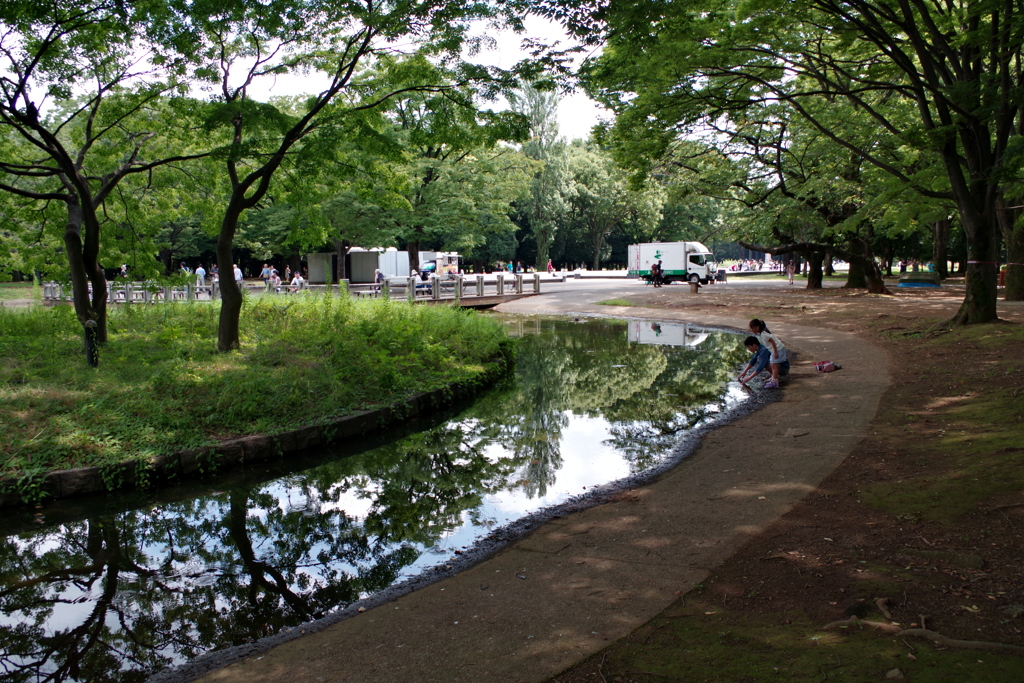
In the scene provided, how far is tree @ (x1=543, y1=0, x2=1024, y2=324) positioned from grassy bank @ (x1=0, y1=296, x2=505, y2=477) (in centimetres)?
610

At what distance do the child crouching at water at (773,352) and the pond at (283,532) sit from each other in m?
1.08

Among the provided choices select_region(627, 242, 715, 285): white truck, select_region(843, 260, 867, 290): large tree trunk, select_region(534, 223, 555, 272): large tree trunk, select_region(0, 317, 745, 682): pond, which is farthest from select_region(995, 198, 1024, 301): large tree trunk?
select_region(534, 223, 555, 272): large tree trunk

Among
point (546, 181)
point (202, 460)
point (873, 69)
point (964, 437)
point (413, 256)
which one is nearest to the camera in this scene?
point (964, 437)

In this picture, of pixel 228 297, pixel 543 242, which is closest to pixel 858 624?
pixel 228 297

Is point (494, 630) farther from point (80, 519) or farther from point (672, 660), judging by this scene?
point (80, 519)

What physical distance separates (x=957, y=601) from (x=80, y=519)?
7475 mm

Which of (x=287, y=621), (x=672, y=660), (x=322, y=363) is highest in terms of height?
(x=322, y=363)

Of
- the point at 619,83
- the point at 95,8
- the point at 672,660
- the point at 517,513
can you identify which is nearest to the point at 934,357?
the point at 619,83

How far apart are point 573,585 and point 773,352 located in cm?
924

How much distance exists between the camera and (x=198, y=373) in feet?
34.2

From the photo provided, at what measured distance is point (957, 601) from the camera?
13.4 ft

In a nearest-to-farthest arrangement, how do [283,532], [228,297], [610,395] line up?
[283,532] → [228,297] → [610,395]

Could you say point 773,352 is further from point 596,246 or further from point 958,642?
point 596,246

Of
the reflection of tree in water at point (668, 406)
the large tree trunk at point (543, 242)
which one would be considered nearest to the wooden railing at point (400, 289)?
the reflection of tree in water at point (668, 406)
